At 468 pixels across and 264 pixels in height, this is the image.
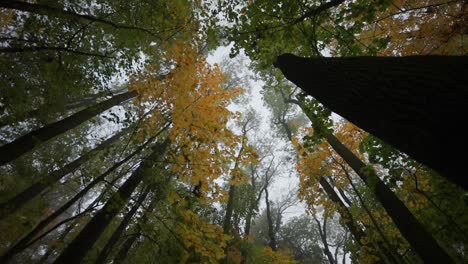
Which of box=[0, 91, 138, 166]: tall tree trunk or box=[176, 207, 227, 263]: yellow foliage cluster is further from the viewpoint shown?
box=[0, 91, 138, 166]: tall tree trunk

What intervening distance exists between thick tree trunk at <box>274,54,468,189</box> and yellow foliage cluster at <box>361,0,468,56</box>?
3244 millimetres

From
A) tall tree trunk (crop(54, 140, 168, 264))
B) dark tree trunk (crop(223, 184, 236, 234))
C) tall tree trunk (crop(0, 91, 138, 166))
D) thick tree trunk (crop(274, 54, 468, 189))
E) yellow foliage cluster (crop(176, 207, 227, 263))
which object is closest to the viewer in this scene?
thick tree trunk (crop(274, 54, 468, 189))

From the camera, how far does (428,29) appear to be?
5.79 m

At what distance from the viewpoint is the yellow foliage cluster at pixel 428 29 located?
5165 millimetres

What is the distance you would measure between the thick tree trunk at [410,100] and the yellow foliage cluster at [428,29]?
3.24m

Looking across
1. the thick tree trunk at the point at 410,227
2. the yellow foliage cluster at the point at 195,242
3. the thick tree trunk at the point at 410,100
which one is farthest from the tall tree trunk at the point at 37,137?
the thick tree trunk at the point at 410,227

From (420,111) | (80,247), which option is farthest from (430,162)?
(80,247)

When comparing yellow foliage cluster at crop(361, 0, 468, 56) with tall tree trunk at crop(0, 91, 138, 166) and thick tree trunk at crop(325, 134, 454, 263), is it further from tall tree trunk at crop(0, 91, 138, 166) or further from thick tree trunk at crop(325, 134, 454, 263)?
tall tree trunk at crop(0, 91, 138, 166)

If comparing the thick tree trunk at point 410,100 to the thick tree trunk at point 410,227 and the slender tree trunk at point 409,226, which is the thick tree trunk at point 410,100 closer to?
the slender tree trunk at point 409,226

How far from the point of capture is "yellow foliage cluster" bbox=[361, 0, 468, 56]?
5.16 metres

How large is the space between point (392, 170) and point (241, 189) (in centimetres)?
919

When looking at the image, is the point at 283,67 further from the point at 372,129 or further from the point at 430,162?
the point at 430,162

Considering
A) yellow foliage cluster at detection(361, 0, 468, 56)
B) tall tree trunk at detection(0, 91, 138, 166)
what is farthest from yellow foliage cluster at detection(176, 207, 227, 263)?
yellow foliage cluster at detection(361, 0, 468, 56)

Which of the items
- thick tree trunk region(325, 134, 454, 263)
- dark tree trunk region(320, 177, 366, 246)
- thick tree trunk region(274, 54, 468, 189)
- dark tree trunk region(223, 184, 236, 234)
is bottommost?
thick tree trunk region(274, 54, 468, 189)
